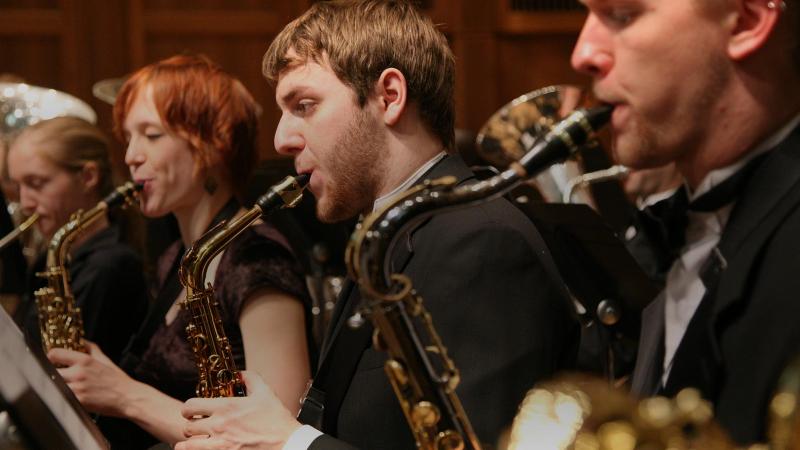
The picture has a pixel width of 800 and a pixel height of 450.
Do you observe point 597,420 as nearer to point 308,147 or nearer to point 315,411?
point 315,411

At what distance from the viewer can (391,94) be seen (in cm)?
219

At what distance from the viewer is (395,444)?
1.92 meters

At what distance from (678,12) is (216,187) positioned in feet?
6.10

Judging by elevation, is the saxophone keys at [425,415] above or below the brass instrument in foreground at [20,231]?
below

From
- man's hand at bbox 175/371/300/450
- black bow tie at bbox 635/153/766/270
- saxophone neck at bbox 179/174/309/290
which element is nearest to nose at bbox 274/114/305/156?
saxophone neck at bbox 179/174/309/290

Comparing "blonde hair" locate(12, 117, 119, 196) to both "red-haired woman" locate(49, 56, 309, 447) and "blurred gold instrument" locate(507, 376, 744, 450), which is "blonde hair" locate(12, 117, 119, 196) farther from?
"blurred gold instrument" locate(507, 376, 744, 450)

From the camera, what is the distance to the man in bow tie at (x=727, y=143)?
4.28 feet

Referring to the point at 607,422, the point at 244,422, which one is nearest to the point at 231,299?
the point at 244,422

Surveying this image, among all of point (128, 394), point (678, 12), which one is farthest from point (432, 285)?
point (128, 394)

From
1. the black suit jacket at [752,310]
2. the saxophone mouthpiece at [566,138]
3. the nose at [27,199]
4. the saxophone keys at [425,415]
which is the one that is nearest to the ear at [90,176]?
the nose at [27,199]

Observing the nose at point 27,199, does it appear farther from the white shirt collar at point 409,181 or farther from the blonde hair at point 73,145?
the white shirt collar at point 409,181

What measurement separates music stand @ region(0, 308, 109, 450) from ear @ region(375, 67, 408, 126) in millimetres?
836

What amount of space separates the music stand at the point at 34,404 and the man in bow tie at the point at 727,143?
92 centimetres

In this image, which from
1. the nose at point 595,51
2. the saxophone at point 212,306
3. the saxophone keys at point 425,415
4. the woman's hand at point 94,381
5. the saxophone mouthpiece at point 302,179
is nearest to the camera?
the nose at point 595,51
